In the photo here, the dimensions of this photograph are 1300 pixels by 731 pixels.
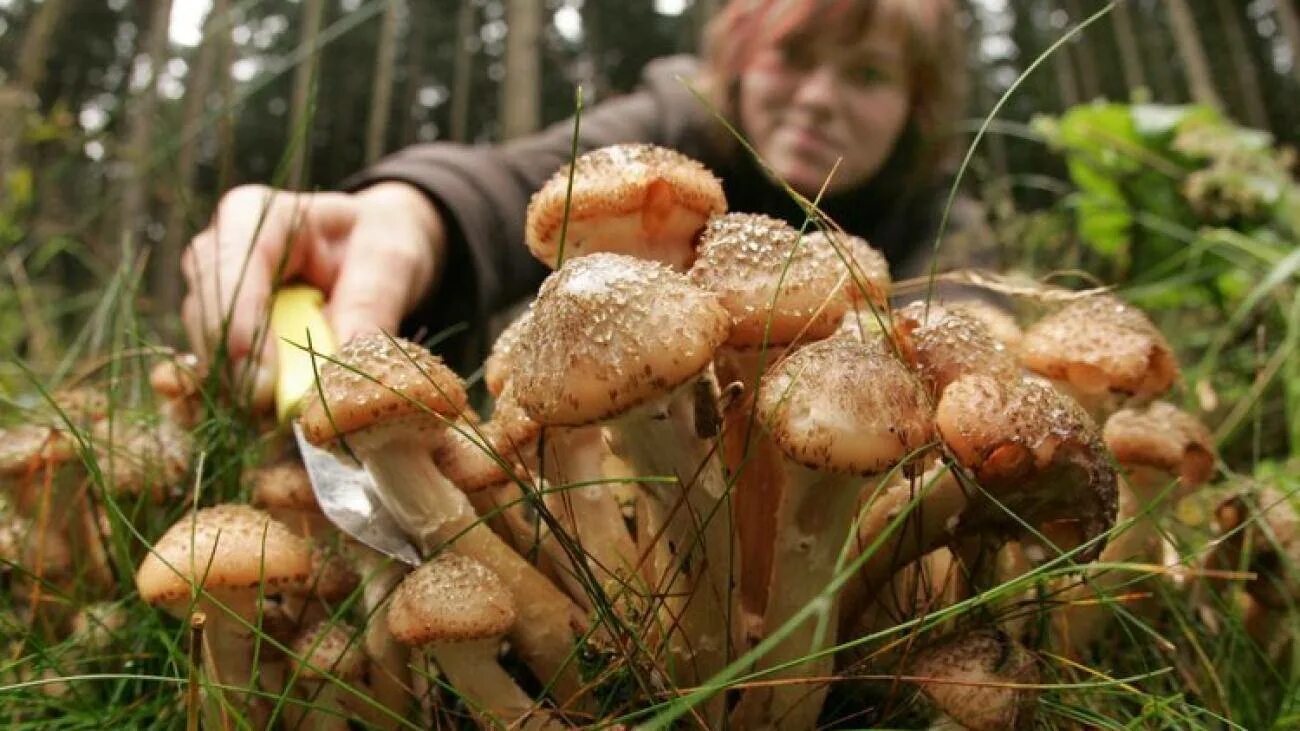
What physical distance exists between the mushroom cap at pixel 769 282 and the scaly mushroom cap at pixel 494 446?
417 mm

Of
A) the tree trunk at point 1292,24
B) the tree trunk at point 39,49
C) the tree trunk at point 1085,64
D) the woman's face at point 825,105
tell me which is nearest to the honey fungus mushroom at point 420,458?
the woman's face at point 825,105

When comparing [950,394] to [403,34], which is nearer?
[950,394]

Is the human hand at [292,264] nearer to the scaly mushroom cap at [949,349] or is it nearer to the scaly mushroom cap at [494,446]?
the scaly mushroom cap at [494,446]

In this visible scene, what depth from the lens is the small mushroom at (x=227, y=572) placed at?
1262mm

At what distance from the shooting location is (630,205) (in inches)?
48.2

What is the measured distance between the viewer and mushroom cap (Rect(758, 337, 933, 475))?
98 centimetres

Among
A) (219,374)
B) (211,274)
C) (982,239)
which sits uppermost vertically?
(211,274)

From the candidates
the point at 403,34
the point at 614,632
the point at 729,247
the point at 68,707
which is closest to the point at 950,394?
the point at 729,247

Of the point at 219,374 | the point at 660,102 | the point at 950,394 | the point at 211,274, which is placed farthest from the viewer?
the point at 660,102

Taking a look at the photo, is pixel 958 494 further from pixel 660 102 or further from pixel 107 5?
pixel 107 5

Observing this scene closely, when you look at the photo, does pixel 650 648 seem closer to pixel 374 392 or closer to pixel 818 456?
pixel 818 456

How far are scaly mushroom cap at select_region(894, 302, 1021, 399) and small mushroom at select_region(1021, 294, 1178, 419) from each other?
213 mm

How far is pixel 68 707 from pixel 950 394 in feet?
4.75

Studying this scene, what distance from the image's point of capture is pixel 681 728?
1.18m
